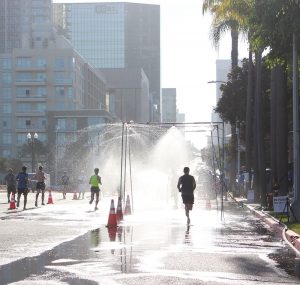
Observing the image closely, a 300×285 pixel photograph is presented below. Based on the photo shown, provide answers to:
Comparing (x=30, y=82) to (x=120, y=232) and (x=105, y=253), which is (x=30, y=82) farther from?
(x=105, y=253)

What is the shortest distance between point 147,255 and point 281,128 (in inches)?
551

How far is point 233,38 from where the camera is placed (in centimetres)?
4900

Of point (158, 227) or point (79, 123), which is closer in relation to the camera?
point (158, 227)

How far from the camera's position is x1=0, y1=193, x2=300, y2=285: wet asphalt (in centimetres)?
991

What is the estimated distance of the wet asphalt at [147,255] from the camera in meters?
9.91

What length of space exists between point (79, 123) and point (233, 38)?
8013 centimetres

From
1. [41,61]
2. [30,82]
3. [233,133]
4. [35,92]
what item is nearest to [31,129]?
[35,92]

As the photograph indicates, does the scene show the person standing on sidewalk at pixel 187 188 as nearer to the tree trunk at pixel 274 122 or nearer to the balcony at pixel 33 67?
the tree trunk at pixel 274 122

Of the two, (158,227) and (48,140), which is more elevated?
(48,140)

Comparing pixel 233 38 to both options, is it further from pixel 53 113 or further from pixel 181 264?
pixel 53 113

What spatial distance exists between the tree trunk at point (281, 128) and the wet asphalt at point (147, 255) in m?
5.08

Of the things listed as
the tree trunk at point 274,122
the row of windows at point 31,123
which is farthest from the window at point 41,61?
the tree trunk at point 274,122

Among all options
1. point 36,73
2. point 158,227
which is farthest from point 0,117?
point 158,227

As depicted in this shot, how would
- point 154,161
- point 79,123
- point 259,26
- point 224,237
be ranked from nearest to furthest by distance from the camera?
point 224,237 → point 259,26 → point 154,161 → point 79,123
